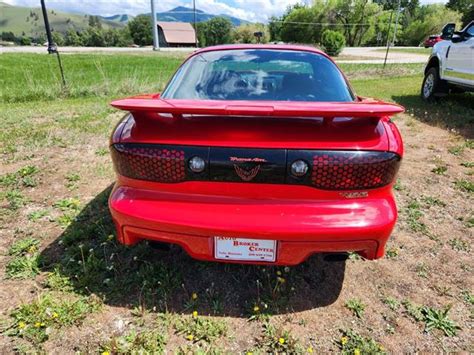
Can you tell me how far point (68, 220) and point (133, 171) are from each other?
4.77ft

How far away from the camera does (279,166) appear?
1.73 metres

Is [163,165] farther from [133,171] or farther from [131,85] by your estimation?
[131,85]

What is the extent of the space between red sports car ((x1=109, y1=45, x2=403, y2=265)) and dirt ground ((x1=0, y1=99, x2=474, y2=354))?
16.5 inches

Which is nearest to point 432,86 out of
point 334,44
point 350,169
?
point 350,169

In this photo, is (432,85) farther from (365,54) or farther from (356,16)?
(356,16)

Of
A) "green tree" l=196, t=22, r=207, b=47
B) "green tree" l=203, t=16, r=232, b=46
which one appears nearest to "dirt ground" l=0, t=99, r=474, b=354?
"green tree" l=203, t=16, r=232, b=46

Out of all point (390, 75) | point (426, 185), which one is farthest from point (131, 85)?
point (390, 75)

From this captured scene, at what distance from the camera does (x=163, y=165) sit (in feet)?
5.90

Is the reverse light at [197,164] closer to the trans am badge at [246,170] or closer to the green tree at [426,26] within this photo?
the trans am badge at [246,170]

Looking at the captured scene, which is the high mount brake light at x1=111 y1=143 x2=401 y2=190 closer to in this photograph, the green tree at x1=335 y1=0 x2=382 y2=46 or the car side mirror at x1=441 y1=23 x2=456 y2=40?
the car side mirror at x1=441 y1=23 x2=456 y2=40

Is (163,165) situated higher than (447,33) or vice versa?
(447,33)

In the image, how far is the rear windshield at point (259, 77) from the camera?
2340 mm

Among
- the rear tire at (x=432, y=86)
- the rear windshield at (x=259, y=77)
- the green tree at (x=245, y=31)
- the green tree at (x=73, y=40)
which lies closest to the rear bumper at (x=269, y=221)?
the rear windshield at (x=259, y=77)

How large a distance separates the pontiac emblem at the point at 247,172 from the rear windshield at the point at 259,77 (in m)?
0.71
